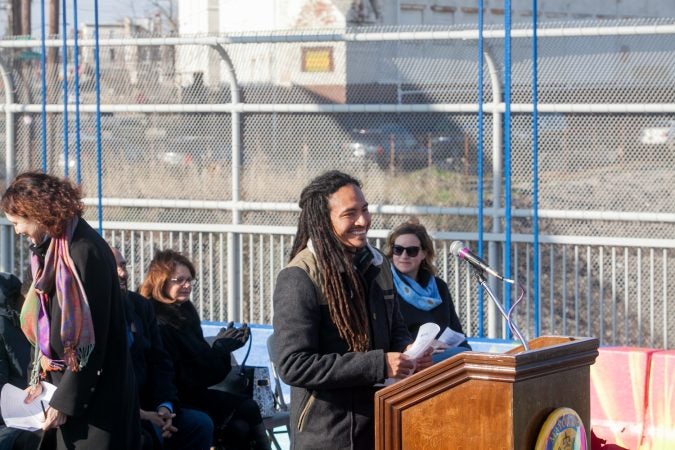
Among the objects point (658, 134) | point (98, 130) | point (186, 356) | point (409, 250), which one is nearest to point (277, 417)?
point (186, 356)

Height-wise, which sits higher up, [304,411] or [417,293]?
[417,293]

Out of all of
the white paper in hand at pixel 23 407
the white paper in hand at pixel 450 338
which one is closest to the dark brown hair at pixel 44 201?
the white paper in hand at pixel 23 407

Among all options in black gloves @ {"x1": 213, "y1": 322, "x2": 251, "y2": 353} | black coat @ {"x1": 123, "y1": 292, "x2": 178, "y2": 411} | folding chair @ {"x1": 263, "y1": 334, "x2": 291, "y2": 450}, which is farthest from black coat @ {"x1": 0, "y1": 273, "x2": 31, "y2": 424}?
folding chair @ {"x1": 263, "y1": 334, "x2": 291, "y2": 450}

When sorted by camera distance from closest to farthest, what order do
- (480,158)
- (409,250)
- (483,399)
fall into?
(483,399) < (409,250) < (480,158)

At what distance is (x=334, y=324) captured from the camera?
13.0 feet

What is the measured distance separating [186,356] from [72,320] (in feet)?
6.78

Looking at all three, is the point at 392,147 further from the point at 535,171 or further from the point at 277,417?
the point at 277,417

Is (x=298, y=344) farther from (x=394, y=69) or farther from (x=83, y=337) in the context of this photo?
(x=394, y=69)

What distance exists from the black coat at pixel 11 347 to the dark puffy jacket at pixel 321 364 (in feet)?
5.74

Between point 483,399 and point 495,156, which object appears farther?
point 495,156

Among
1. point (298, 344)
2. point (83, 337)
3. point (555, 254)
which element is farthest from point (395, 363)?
point (555, 254)

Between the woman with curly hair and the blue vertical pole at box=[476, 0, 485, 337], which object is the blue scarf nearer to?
the blue vertical pole at box=[476, 0, 485, 337]

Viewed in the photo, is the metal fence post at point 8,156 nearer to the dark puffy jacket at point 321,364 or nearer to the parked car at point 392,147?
the parked car at point 392,147

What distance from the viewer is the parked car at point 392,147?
326 inches
